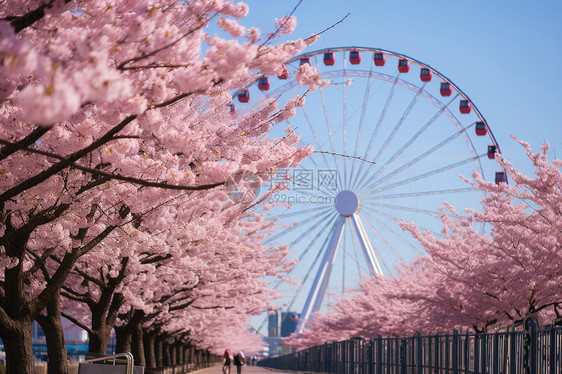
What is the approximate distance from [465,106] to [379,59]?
4.61 metres

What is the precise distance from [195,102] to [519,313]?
44.2 feet

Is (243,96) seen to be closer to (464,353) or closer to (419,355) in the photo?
(419,355)

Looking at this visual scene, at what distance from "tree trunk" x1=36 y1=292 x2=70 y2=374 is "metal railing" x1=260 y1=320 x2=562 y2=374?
698 centimetres

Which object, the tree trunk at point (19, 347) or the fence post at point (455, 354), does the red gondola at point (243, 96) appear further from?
the tree trunk at point (19, 347)

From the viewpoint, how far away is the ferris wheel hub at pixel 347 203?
3619 centimetres

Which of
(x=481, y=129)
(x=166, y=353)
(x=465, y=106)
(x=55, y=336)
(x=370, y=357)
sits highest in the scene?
(x=465, y=106)

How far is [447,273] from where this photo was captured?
2202cm

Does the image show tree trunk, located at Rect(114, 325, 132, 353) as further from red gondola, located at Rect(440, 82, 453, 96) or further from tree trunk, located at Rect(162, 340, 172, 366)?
red gondola, located at Rect(440, 82, 453, 96)

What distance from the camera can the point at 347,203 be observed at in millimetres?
36375

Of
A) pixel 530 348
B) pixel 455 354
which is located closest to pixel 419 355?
pixel 455 354

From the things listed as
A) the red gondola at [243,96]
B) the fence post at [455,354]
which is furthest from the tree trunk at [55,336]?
the red gondola at [243,96]

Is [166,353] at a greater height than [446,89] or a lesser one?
lesser

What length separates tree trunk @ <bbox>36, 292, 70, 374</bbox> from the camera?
12898 millimetres

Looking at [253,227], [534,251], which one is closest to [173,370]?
[253,227]
